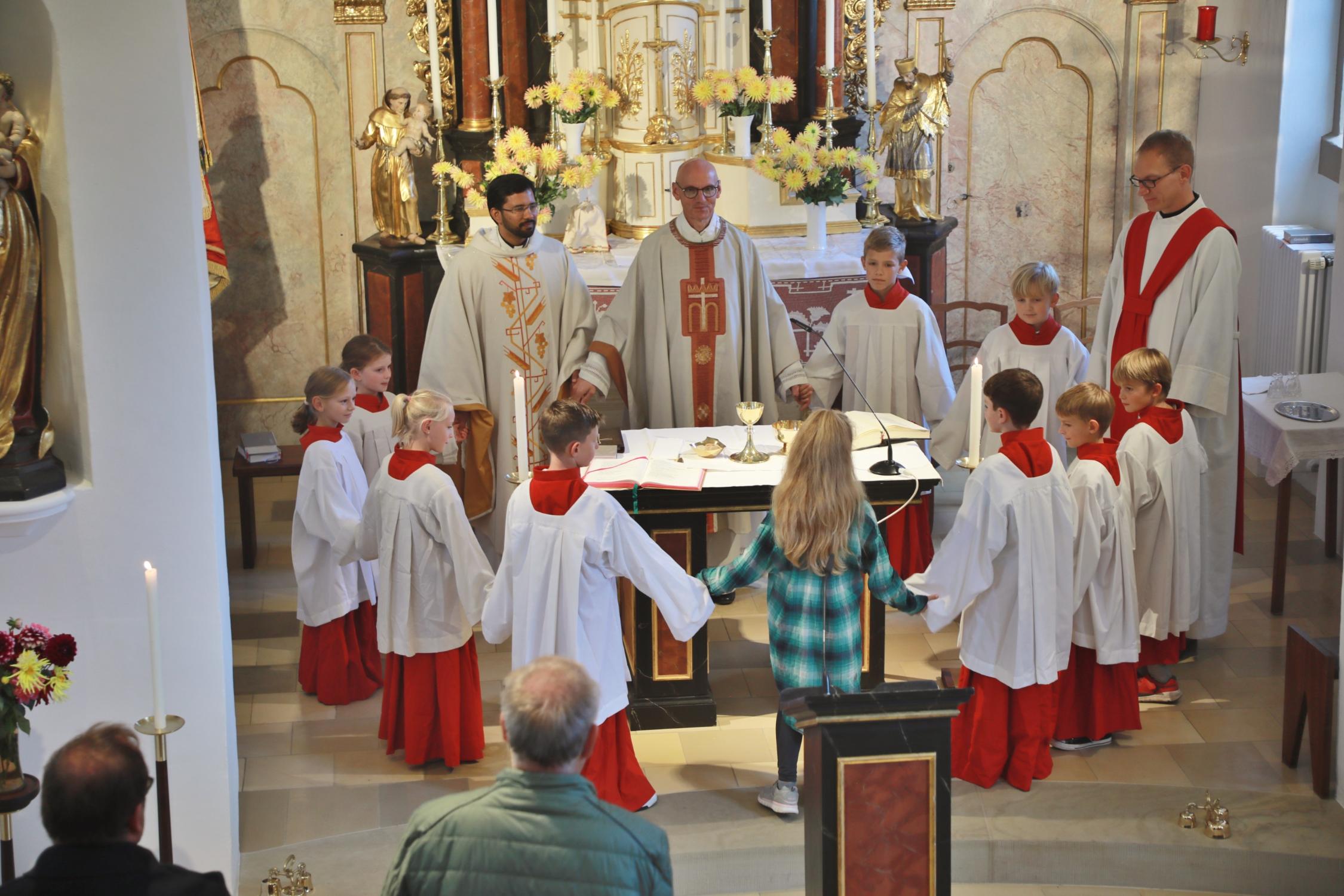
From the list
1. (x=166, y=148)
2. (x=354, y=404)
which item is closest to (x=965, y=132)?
(x=354, y=404)

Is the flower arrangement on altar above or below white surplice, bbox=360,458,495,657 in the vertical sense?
above

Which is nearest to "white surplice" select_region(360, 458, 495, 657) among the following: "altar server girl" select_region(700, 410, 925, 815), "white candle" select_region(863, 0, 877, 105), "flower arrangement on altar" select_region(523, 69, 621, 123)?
"altar server girl" select_region(700, 410, 925, 815)

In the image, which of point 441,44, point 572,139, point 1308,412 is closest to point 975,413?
point 1308,412

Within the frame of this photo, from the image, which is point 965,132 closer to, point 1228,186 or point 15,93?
point 1228,186

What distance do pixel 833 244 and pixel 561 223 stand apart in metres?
1.49

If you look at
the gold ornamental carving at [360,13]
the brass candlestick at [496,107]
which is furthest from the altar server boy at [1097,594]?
the gold ornamental carving at [360,13]

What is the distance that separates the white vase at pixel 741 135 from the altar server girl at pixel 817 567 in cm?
396

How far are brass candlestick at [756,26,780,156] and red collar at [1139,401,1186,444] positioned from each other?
275cm

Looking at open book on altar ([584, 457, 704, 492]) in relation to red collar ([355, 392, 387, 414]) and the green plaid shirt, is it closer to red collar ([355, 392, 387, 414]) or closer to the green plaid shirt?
the green plaid shirt

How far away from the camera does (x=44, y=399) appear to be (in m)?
4.44

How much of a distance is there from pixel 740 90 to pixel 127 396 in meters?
4.38

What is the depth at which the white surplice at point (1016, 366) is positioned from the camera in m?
6.46

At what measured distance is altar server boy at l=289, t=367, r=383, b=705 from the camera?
5617 mm

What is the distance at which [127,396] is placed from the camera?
4.43m
